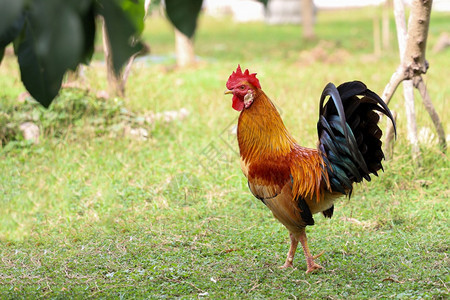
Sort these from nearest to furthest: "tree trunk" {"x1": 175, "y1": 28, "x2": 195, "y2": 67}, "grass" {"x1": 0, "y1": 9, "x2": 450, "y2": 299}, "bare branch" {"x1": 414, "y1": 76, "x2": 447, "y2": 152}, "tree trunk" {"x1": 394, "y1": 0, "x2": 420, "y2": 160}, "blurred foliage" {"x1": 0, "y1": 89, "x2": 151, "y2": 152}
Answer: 1. "grass" {"x1": 0, "y1": 9, "x2": 450, "y2": 299}
2. "bare branch" {"x1": 414, "y1": 76, "x2": 447, "y2": 152}
3. "tree trunk" {"x1": 394, "y1": 0, "x2": 420, "y2": 160}
4. "blurred foliage" {"x1": 0, "y1": 89, "x2": 151, "y2": 152}
5. "tree trunk" {"x1": 175, "y1": 28, "x2": 195, "y2": 67}

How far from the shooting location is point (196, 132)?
658 cm

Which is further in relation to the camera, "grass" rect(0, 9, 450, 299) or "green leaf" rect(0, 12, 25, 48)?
"grass" rect(0, 9, 450, 299)

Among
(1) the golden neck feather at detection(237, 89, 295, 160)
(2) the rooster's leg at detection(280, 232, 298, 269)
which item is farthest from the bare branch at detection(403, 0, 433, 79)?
(2) the rooster's leg at detection(280, 232, 298, 269)

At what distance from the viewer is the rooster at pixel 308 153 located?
303 centimetres

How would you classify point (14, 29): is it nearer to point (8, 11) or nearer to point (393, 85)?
point (8, 11)

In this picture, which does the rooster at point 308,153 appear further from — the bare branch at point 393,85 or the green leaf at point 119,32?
the green leaf at point 119,32

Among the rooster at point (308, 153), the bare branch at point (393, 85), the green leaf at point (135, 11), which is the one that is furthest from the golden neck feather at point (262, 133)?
the green leaf at point (135, 11)

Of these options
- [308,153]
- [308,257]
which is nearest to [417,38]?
[308,153]

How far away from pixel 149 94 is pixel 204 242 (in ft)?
11.8

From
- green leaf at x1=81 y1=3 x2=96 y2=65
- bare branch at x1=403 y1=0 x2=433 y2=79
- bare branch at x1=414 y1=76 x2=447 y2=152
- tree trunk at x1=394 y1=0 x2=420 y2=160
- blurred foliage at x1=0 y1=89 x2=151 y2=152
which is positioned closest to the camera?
green leaf at x1=81 y1=3 x2=96 y2=65

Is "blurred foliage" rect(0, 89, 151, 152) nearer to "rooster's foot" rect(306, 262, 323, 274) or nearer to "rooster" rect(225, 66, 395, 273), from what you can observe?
"rooster" rect(225, 66, 395, 273)

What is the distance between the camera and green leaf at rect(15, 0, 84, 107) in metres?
0.77

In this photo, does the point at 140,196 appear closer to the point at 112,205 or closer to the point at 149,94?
the point at 112,205

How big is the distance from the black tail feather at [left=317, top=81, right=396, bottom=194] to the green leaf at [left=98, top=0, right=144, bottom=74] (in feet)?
7.29
